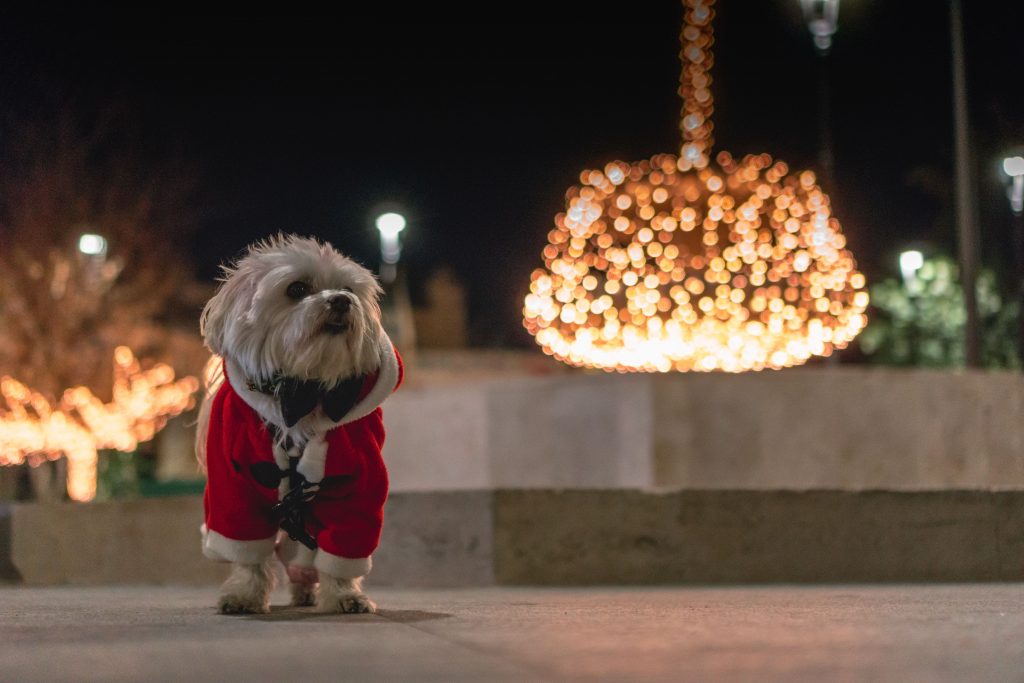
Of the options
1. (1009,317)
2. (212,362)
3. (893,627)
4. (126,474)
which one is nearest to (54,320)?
(126,474)

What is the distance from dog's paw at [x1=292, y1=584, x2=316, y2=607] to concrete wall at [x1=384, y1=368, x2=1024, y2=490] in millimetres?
5578

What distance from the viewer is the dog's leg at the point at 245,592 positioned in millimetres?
7121

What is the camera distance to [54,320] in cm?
3666

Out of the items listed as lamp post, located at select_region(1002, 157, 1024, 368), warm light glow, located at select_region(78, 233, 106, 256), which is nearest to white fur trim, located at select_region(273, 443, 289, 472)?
lamp post, located at select_region(1002, 157, 1024, 368)

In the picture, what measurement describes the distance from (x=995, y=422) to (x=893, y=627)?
766cm

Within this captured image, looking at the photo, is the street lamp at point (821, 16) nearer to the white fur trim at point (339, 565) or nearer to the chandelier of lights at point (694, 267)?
the chandelier of lights at point (694, 267)

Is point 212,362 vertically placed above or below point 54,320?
below

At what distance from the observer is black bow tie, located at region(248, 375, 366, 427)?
272 inches

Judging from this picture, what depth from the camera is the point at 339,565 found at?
23.3ft

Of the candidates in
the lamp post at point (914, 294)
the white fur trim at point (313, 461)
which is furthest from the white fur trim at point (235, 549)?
the lamp post at point (914, 294)

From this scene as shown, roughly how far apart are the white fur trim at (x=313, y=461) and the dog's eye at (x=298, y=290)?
61 centimetres

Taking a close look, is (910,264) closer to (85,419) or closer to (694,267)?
(85,419)

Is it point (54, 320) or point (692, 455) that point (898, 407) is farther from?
point (54, 320)

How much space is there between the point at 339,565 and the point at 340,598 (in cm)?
14
